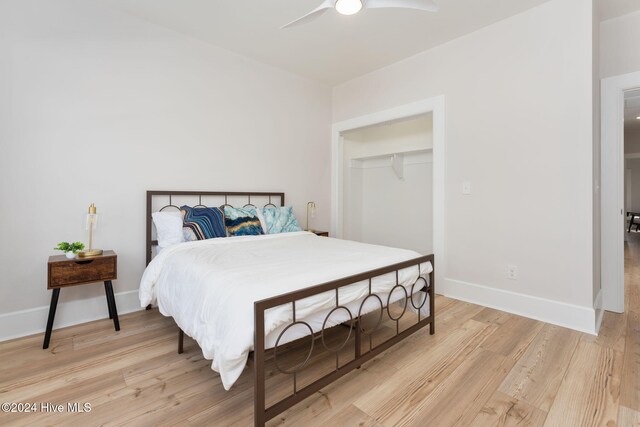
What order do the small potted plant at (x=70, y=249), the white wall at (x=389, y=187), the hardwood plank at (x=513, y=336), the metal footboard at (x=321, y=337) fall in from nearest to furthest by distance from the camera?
the metal footboard at (x=321, y=337) < the hardwood plank at (x=513, y=336) < the small potted plant at (x=70, y=249) < the white wall at (x=389, y=187)

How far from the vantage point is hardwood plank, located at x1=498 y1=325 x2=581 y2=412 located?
1.59 meters

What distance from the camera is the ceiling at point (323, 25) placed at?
2.57 metres

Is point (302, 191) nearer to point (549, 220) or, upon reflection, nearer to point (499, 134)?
point (499, 134)

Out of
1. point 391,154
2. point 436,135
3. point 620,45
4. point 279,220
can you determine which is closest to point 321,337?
point 279,220

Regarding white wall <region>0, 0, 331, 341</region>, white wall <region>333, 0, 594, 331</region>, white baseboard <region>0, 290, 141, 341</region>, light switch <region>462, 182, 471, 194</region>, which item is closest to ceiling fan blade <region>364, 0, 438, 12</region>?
white wall <region>333, 0, 594, 331</region>

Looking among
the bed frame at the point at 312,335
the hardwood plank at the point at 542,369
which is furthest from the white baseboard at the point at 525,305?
the bed frame at the point at 312,335

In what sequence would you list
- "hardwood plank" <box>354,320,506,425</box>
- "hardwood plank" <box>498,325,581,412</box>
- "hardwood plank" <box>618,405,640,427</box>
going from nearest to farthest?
"hardwood plank" <box>618,405,640,427</box>, "hardwood plank" <box>354,320,506,425</box>, "hardwood plank" <box>498,325,581,412</box>

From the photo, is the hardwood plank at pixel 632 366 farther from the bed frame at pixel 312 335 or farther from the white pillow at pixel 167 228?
the white pillow at pixel 167 228

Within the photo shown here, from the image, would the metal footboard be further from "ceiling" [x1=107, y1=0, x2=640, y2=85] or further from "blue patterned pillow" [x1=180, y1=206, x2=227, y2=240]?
"ceiling" [x1=107, y1=0, x2=640, y2=85]

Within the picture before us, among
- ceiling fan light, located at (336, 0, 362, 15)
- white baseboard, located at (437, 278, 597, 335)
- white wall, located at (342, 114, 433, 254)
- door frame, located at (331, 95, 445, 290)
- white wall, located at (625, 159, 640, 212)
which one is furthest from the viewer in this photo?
white wall, located at (625, 159, 640, 212)

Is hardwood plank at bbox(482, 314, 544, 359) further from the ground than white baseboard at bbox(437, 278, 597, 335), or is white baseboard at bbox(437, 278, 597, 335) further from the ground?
white baseboard at bbox(437, 278, 597, 335)

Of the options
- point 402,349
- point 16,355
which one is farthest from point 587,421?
point 16,355

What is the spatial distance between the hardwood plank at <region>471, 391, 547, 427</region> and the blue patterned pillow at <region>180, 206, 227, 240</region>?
2.34 metres

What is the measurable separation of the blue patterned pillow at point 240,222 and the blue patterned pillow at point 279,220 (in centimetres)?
14
